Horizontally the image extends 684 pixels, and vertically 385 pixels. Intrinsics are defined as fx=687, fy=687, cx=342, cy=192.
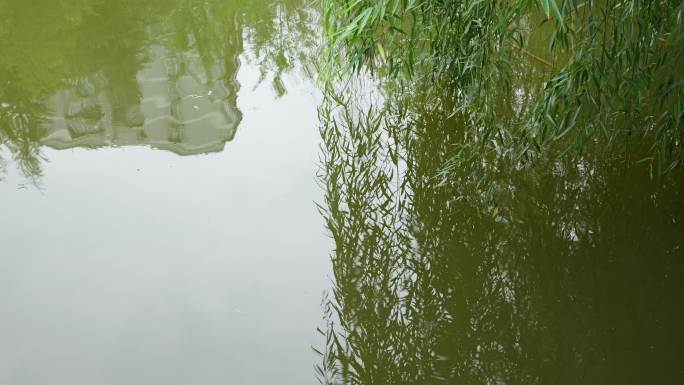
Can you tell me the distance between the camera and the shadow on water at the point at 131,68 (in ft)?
11.3

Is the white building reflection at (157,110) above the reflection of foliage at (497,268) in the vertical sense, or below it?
above

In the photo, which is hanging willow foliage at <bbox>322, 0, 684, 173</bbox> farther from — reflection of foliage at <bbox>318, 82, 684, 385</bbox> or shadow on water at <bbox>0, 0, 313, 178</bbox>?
shadow on water at <bbox>0, 0, 313, 178</bbox>

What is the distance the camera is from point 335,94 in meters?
3.55

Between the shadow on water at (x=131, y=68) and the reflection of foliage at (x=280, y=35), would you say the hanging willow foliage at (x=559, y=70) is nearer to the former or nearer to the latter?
the reflection of foliage at (x=280, y=35)

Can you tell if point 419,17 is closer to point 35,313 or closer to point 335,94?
point 335,94

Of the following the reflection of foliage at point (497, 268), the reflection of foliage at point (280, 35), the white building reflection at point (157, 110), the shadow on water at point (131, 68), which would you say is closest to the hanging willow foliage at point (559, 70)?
the reflection of foliage at point (497, 268)

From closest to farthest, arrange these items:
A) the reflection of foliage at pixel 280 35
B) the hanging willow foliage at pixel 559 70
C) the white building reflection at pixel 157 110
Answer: the hanging willow foliage at pixel 559 70 → the white building reflection at pixel 157 110 → the reflection of foliage at pixel 280 35

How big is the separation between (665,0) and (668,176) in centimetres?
83

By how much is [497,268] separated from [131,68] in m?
2.52

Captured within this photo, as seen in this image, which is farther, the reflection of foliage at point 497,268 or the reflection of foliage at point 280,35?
the reflection of foliage at point 280,35

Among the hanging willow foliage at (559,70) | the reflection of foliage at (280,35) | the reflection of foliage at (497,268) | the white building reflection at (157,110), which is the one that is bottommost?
the reflection of foliage at (497,268)

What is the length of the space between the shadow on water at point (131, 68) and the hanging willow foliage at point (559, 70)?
1.05 metres

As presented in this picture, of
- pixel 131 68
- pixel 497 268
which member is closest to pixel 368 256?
pixel 497 268

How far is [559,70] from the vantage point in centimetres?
270
